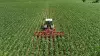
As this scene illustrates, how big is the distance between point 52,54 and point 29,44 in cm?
410

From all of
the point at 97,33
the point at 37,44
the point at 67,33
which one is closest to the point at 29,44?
the point at 37,44

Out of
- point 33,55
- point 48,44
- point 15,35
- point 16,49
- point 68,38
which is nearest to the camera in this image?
point 33,55

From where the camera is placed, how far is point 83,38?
2509cm

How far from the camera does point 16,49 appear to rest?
21312 millimetres

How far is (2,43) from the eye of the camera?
76.4ft

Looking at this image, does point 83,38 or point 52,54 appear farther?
point 83,38

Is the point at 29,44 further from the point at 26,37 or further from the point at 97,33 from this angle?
the point at 97,33

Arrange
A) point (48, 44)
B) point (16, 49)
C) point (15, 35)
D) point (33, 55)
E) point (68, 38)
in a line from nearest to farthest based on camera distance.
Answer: point (33, 55)
point (16, 49)
point (48, 44)
point (68, 38)
point (15, 35)

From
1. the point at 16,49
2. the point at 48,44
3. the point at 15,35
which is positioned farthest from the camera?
the point at 15,35

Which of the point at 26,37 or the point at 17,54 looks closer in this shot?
the point at 17,54

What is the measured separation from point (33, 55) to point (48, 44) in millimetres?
3600

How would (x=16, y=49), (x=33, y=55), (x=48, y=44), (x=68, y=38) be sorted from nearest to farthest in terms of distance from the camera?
(x=33, y=55), (x=16, y=49), (x=48, y=44), (x=68, y=38)

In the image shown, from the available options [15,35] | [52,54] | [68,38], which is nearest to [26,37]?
[15,35]

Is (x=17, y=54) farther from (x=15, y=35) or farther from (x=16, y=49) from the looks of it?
(x=15, y=35)
